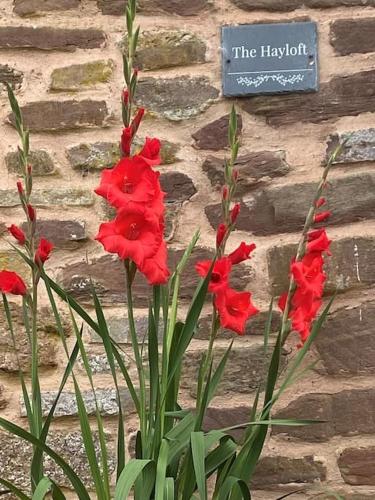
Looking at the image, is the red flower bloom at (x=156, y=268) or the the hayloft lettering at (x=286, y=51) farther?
the the hayloft lettering at (x=286, y=51)

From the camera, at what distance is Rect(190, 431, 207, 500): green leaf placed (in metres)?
1.48

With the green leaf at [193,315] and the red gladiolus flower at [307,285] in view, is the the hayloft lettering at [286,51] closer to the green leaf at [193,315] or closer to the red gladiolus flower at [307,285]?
the red gladiolus flower at [307,285]

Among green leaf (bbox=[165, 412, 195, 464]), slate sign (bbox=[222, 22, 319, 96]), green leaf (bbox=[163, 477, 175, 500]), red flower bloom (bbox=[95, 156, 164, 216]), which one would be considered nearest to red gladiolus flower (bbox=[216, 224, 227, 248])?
red flower bloom (bbox=[95, 156, 164, 216])

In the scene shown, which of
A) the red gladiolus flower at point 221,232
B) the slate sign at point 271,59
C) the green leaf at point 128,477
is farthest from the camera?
the slate sign at point 271,59

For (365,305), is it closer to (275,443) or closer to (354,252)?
(354,252)

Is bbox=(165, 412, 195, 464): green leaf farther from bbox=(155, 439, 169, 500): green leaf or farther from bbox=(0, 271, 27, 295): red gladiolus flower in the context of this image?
bbox=(0, 271, 27, 295): red gladiolus flower

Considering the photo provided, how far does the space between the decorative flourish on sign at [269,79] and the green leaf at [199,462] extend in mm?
1130

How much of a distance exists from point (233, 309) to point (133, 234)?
0.30 m

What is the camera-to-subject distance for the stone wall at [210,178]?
2256mm

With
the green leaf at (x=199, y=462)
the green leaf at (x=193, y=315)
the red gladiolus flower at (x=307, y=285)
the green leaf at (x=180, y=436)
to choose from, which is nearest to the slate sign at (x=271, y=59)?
the red gladiolus flower at (x=307, y=285)

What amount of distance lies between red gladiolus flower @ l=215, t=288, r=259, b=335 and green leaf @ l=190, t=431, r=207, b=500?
0.24m

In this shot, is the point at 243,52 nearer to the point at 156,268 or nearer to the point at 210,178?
the point at 210,178

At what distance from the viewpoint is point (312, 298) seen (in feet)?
5.49

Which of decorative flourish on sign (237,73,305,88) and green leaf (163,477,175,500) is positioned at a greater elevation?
decorative flourish on sign (237,73,305,88)
